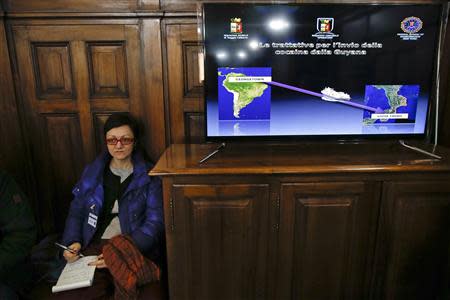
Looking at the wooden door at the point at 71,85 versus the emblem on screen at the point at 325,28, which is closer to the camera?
the emblem on screen at the point at 325,28

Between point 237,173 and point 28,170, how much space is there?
4.54 feet

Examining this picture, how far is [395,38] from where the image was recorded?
4.72 ft

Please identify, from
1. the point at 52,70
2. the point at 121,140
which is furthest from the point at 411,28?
the point at 52,70

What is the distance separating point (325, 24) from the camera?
1.41 m

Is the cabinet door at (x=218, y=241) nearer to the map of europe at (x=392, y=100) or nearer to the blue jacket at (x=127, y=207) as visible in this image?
the blue jacket at (x=127, y=207)

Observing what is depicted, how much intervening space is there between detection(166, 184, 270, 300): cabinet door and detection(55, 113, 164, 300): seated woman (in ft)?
0.53

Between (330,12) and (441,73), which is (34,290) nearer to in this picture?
(330,12)

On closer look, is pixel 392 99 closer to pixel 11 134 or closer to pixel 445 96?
pixel 445 96

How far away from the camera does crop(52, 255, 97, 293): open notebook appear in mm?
1308

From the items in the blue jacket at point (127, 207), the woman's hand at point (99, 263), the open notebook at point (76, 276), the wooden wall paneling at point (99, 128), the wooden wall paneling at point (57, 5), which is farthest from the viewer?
the wooden wall paneling at point (99, 128)

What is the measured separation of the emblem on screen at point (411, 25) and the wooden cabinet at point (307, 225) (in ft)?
1.95

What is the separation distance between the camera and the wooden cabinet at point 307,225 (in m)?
1.33

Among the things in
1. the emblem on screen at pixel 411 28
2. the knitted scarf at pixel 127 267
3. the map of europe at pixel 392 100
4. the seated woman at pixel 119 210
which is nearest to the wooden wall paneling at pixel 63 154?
the seated woman at pixel 119 210

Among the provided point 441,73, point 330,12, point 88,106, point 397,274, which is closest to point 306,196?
point 397,274
